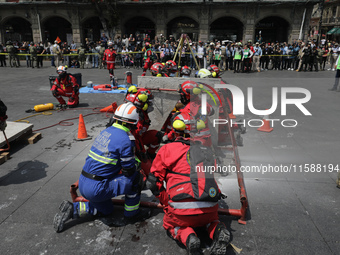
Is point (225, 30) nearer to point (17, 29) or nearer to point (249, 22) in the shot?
point (249, 22)

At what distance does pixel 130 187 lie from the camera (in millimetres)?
3479

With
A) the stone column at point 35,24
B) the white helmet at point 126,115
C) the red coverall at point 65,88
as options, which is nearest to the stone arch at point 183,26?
the stone column at point 35,24

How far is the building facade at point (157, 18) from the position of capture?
25.6 m

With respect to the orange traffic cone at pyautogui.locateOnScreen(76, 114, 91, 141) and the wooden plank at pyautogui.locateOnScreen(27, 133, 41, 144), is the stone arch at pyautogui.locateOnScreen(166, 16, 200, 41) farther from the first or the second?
the wooden plank at pyautogui.locateOnScreen(27, 133, 41, 144)

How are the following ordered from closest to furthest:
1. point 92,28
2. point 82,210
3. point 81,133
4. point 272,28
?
1. point 82,210
2. point 81,133
3. point 272,28
4. point 92,28

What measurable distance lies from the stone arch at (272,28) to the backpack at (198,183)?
1134 inches

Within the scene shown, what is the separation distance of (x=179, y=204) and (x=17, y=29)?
35.7m

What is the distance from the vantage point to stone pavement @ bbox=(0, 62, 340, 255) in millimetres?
3270

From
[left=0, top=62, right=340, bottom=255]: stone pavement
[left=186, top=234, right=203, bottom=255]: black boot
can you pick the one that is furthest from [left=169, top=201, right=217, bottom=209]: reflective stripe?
[left=0, top=62, right=340, bottom=255]: stone pavement

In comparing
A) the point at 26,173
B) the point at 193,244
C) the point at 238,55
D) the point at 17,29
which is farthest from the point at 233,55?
the point at 17,29

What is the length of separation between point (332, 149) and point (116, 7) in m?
25.4

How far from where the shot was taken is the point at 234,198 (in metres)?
4.27

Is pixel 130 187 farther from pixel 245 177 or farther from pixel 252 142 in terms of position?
pixel 252 142

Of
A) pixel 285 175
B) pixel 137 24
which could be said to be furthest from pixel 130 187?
pixel 137 24
